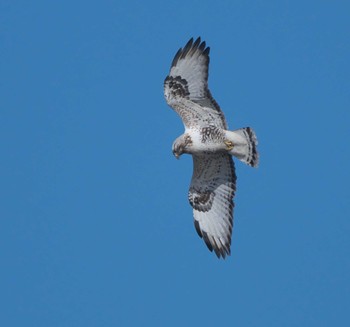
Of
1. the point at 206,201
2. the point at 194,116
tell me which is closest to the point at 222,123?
the point at 194,116

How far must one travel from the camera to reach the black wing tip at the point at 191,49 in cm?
1139

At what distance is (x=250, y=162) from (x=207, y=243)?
4.28 feet

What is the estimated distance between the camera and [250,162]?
1134 centimetres

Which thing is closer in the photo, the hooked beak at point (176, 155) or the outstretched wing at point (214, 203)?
the hooked beak at point (176, 155)

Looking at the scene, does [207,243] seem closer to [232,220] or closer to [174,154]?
[232,220]

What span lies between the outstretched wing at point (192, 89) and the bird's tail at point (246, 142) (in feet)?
0.55

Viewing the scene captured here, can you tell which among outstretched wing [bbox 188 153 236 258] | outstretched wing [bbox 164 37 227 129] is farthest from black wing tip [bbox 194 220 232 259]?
outstretched wing [bbox 164 37 227 129]

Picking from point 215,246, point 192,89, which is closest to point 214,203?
point 215,246

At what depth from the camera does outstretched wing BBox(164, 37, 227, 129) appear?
11.3 m

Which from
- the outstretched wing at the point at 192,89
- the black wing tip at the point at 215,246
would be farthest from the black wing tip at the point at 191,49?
the black wing tip at the point at 215,246

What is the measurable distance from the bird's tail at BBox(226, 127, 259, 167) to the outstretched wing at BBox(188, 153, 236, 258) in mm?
505

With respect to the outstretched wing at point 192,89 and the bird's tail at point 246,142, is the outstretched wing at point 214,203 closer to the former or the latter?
the bird's tail at point 246,142

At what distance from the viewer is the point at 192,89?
11.4m

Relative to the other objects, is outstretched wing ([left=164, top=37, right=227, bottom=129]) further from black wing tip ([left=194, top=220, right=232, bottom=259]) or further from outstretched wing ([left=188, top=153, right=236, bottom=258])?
black wing tip ([left=194, top=220, right=232, bottom=259])
